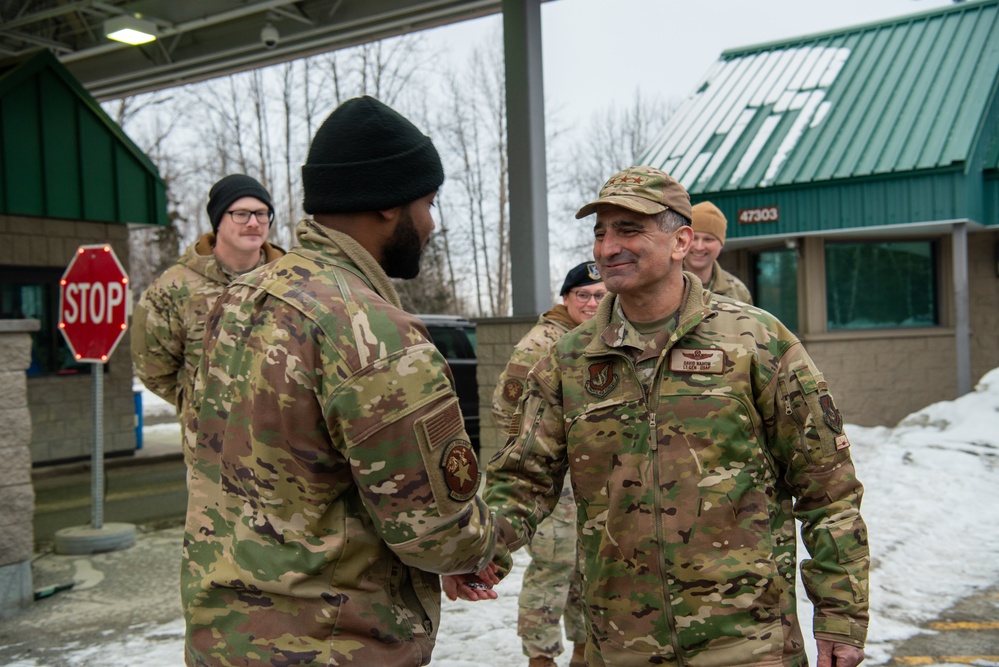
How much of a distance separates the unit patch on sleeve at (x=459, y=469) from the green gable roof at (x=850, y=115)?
10.7 meters

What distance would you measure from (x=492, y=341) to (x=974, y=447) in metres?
5.18

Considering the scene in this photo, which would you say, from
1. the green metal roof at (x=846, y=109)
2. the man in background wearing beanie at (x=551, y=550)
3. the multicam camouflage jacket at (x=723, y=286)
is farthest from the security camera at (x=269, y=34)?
the multicam camouflage jacket at (x=723, y=286)

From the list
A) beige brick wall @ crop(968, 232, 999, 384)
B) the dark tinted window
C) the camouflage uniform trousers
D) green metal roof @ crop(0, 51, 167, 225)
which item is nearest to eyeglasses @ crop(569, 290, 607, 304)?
the camouflage uniform trousers

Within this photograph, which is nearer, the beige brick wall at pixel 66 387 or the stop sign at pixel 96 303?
the stop sign at pixel 96 303

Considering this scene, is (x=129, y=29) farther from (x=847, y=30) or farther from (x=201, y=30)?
(x=847, y=30)

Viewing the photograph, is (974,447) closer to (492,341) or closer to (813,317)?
(813,317)

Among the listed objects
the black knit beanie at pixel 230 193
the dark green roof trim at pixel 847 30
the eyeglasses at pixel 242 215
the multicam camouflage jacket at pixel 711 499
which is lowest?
the multicam camouflage jacket at pixel 711 499

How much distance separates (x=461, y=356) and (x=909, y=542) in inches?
276

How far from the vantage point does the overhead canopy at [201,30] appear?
365 inches

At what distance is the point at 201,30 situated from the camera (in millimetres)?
10789

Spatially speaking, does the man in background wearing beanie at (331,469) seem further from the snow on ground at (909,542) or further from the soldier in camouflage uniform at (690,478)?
the snow on ground at (909,542)

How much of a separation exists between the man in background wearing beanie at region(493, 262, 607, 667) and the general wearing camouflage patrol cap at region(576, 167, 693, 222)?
1.74 meters

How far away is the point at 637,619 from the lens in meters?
2.53

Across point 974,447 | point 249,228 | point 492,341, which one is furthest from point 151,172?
point 974,447
